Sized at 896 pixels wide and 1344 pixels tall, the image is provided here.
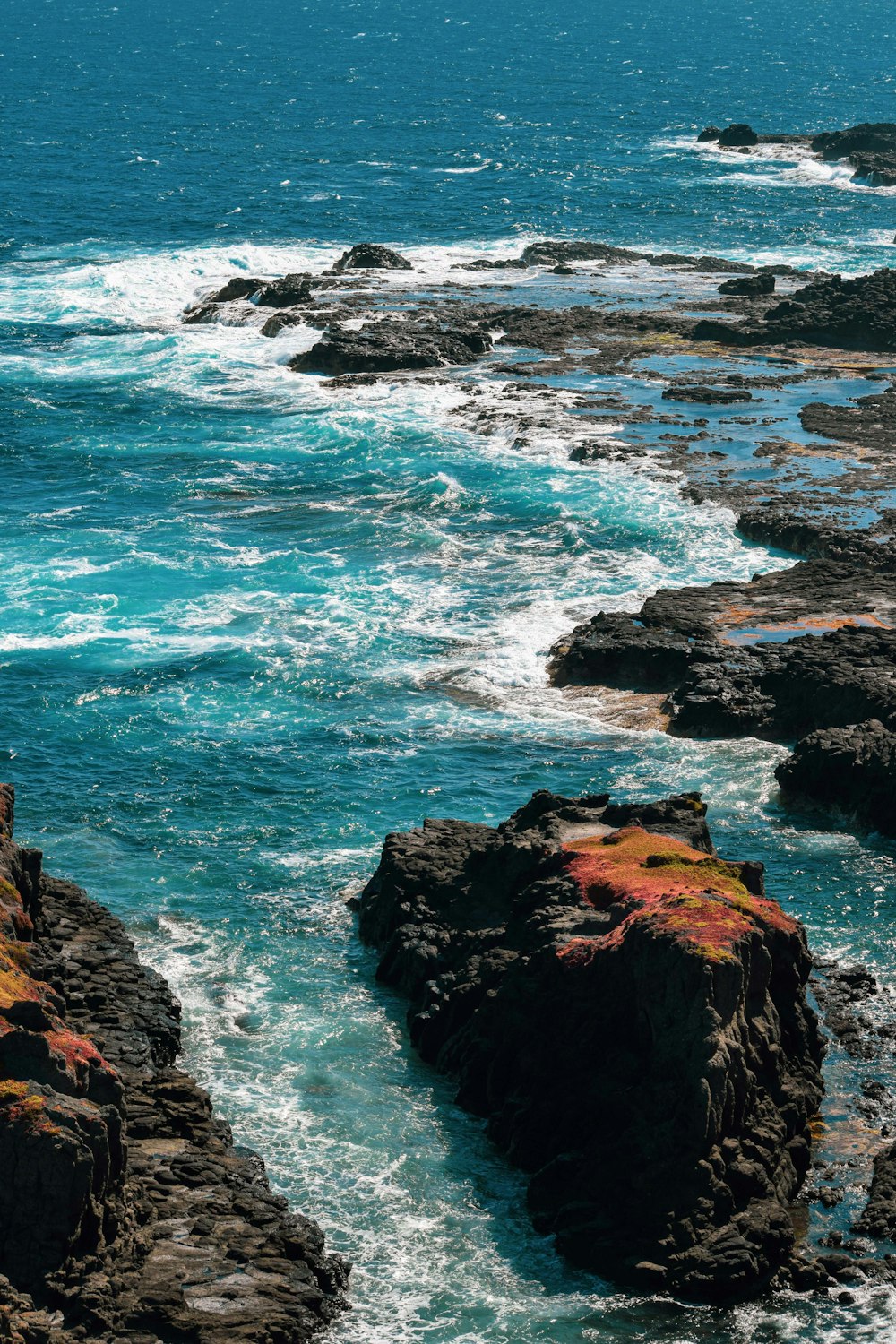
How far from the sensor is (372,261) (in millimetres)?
125625

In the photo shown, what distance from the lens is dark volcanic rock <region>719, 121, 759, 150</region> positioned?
186625 mm

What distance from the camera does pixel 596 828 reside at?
44.8m

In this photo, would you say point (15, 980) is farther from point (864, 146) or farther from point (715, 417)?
point (864, 146)

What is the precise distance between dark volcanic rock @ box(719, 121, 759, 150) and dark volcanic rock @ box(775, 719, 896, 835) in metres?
148

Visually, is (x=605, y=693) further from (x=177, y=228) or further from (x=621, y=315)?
(x=177, y=228)

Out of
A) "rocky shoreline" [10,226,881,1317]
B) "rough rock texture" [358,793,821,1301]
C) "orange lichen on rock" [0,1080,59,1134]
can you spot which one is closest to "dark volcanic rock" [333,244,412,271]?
"rocky shoreline" [10,226,881,1317]

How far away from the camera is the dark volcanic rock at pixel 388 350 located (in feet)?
324

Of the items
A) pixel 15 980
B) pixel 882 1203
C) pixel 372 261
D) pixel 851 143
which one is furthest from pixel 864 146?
pixel 15 980

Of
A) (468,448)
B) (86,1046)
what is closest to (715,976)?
(86,1046)

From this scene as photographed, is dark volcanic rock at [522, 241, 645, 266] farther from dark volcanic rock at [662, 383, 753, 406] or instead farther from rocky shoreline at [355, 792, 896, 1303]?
rocky shoreline at [355, 792, 896, 1303]

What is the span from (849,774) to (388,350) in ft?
180

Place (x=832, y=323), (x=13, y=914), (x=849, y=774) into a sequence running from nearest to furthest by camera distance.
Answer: (x=13, y=914) → (x=849, y=774) → (x=832, y=323)

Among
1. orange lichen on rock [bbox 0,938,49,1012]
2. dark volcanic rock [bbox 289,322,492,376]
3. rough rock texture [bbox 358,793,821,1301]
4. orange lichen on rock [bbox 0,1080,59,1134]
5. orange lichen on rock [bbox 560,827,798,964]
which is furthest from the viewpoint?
dark volcanic rock [bbox 289,322,492,376]

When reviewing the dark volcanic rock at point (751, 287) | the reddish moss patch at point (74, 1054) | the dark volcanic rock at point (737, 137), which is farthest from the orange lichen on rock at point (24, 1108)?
the dark volcanic rock at point (737, 137)
